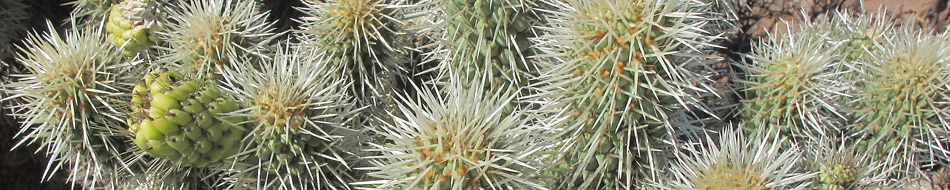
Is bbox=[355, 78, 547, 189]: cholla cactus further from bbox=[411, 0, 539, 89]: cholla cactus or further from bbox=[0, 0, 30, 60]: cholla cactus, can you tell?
bbox=[0, 0, 30, 60]: cholla cactus

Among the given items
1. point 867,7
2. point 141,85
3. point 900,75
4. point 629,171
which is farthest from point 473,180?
point 867,7

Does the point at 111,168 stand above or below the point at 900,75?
below

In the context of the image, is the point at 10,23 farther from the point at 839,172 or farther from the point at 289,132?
the point at 839,172

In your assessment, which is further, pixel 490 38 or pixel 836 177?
pixel 490 38

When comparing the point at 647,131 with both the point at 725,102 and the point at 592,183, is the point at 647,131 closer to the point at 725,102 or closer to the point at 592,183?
the point at 592,183

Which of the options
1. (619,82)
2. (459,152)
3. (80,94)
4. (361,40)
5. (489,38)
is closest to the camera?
(459,152)

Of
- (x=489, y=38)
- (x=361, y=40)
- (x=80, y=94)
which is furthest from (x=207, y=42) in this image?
(x=489, y=38)
